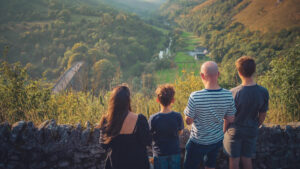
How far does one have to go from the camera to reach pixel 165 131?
6.70 feet

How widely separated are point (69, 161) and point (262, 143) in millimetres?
3040

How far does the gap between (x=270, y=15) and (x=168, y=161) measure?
5805 centimetres

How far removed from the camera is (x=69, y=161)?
2.56 m

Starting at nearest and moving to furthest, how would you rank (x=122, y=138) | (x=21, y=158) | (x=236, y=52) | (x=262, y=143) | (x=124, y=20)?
(x=122, y=138) < (x=21, y=158) < (x=262, y=143) < (x=236, y=52) < (x=124, y=20)

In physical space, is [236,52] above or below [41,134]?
above

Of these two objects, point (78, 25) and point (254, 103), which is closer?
point (254, 103)

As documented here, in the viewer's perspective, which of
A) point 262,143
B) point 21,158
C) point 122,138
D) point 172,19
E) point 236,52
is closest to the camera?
point 122,138

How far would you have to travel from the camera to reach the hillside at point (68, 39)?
41.6 metres

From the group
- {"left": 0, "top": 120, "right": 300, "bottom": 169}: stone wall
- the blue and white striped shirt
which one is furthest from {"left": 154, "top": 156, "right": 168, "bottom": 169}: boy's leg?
{"left": 0, "top": 120, "right": 300, "bottom": 169}: stone wall

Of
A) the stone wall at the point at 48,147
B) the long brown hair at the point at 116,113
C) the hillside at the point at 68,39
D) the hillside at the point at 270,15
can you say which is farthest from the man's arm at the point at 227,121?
the hillside at the point at 270,15

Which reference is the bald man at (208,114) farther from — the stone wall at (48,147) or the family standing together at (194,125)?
the stone wall at (48,147)

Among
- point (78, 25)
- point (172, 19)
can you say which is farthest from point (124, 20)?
point (172, 19)

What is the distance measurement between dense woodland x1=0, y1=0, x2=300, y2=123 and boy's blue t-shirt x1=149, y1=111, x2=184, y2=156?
4.74 ft

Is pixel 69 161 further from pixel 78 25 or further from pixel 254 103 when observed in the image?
pixel 78 25
